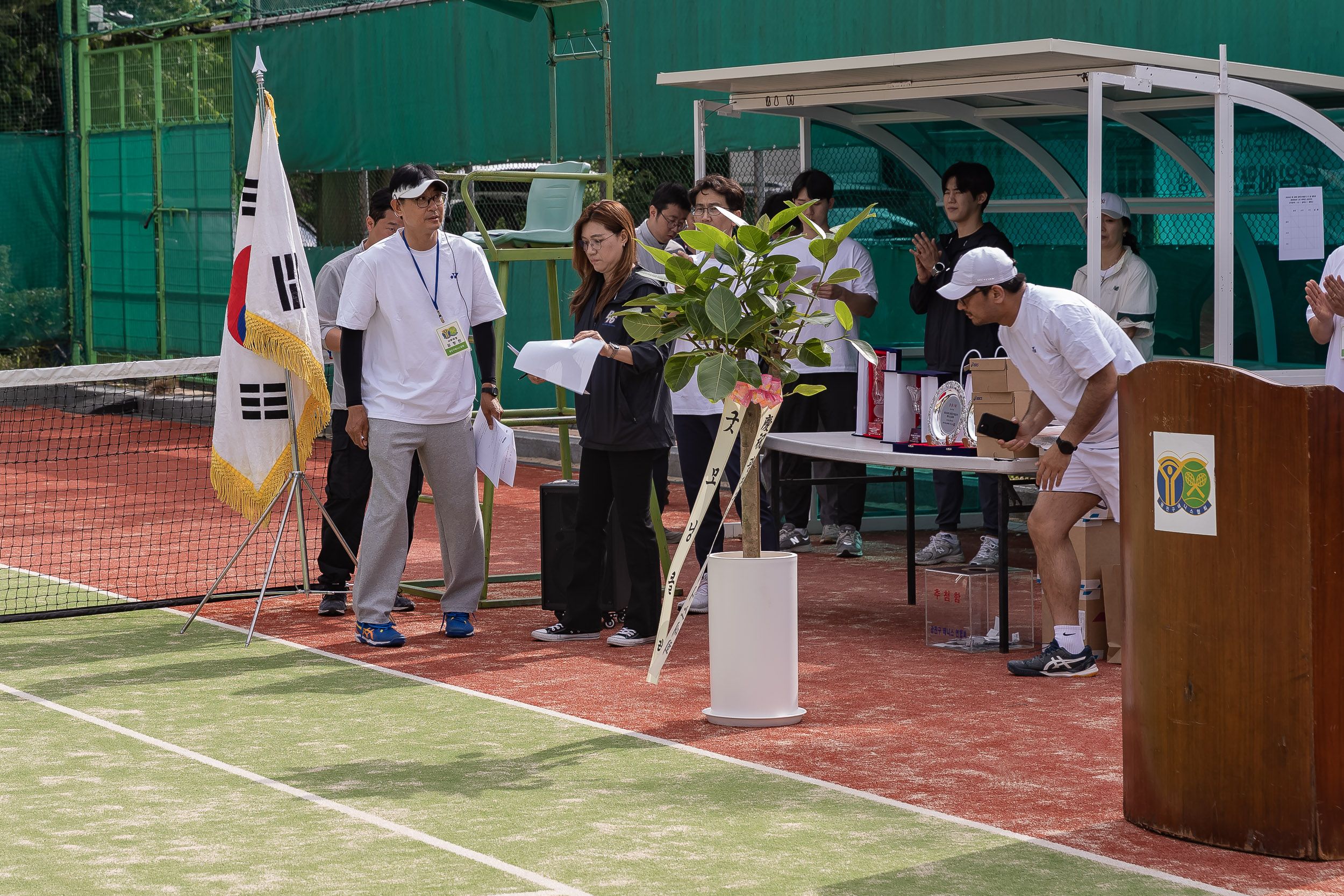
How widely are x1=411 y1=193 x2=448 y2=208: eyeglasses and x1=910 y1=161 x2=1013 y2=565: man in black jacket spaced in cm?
297

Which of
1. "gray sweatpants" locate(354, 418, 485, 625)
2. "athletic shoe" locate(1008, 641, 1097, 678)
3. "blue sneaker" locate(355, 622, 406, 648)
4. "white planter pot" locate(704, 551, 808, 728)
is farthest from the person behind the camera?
"blue sneaker" locate(355, 622, 406, 648)

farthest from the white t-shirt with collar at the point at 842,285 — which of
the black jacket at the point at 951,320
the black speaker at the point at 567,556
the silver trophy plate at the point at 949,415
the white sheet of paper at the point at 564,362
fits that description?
the white sheet of paper at the point at 564,362

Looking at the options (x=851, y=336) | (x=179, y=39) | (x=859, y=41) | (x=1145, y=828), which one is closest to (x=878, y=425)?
(x=851, y=336)

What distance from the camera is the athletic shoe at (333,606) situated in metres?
8.38

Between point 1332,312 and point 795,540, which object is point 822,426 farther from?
point 1332,312

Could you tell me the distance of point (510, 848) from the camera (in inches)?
183

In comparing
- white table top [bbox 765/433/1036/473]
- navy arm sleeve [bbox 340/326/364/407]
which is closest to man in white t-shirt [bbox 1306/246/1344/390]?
white table top [bbox 765/433/1036/473]

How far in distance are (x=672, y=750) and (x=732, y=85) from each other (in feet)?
16.2

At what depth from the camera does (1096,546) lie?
7250mm

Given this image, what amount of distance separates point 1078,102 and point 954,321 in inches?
51.7

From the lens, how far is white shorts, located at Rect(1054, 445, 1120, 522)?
6707mm

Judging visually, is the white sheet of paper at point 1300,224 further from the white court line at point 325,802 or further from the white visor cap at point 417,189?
the white court line at point 325,802

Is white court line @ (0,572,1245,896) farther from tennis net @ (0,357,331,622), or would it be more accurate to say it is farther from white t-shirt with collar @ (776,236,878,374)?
white t-shirt with collar @ (776,236,878,374)

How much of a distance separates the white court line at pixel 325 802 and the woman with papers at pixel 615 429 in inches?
83.5
